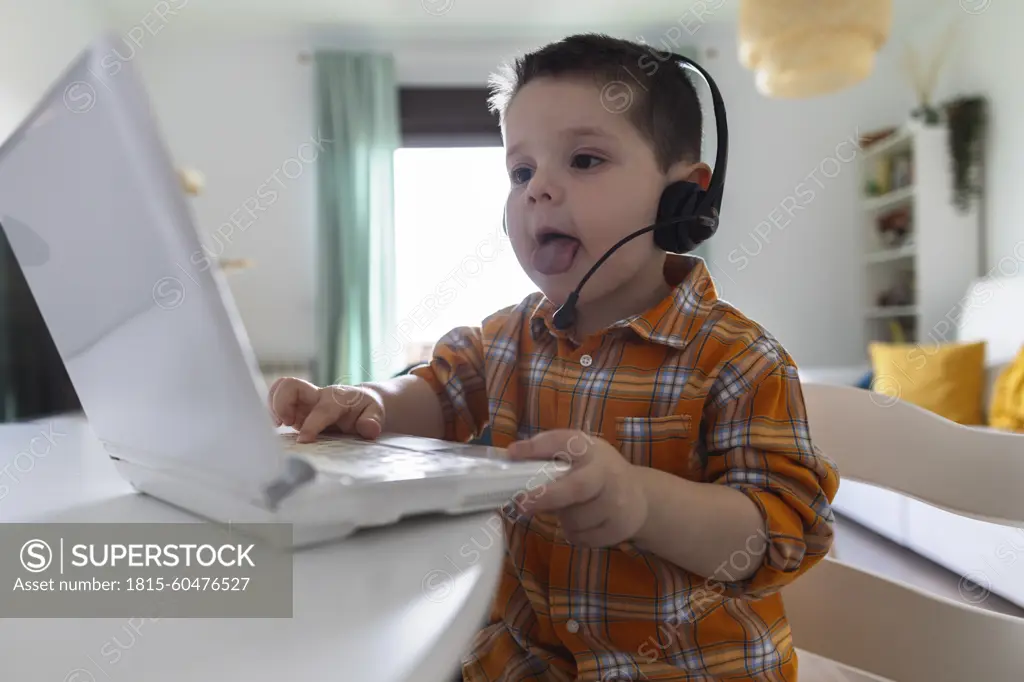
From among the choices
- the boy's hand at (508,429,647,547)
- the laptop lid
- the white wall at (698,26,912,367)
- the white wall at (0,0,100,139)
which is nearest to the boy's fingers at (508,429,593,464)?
the boy's hand at (508,429,647,547)

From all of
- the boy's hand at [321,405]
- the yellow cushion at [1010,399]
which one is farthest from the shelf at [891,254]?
Result: the boy's hand at [321,405]

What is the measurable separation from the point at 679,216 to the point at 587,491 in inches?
15.1

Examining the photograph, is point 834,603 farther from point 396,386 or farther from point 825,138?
point 825,138

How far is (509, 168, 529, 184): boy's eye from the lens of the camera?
719mm

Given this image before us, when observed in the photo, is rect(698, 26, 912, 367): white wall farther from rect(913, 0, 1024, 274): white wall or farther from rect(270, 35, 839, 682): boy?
rect(270, 35, 839, 682): boy

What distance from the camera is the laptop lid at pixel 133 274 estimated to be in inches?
10.4

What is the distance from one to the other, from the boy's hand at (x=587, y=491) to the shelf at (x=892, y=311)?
150 inches

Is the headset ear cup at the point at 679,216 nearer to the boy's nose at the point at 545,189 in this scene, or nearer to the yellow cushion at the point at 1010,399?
the boy's nose at the point at 545,189

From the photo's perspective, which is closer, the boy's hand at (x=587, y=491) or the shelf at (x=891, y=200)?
the boy's hand at (x=587, y=491)

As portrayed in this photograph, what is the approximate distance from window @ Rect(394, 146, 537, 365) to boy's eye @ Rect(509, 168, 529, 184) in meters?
3.38

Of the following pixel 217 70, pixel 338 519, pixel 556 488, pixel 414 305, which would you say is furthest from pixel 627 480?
pixel 217 70

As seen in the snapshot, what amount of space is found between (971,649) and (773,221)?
13.2 feet

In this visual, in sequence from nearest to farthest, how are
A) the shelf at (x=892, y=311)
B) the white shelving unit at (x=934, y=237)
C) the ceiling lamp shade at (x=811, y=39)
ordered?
the ceiling lamp shade at (x=811, y=39), the white shelving unit at (x=934, y=237), the shelf at (x=892, y=311)

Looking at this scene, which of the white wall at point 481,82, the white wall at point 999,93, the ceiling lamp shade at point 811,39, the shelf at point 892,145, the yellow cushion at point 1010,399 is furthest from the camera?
the white wall at point 481,82
